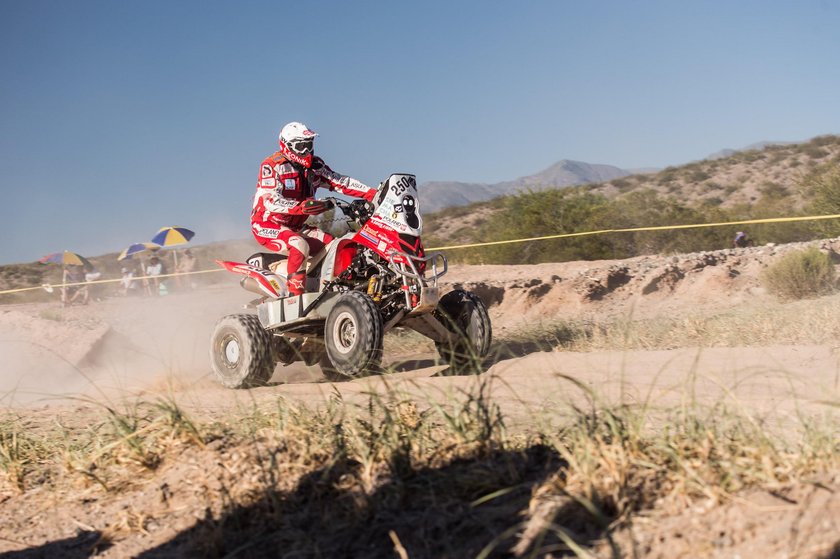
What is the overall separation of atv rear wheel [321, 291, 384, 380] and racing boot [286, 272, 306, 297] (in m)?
0.65

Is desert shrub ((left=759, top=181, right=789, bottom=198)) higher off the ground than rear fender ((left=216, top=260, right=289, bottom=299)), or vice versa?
desert shrub ((left=759, top=181, right=789, bottom=198))

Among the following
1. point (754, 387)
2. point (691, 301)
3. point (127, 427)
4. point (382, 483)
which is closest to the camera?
point (382, 483)

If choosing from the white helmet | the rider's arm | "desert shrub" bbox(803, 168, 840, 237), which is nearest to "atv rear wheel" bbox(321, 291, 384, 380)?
the rider's arm

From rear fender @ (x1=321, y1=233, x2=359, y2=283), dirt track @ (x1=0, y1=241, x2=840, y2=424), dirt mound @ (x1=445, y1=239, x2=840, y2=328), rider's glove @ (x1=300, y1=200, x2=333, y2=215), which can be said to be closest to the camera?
dirt track @ (x1=0, y1=241, x2=840, y2=424)

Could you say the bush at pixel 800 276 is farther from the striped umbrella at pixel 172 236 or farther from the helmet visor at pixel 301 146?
the striped umbrella at pixel 172 236

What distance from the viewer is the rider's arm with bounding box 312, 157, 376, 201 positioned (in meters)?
8.39

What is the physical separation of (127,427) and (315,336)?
12.2 feet

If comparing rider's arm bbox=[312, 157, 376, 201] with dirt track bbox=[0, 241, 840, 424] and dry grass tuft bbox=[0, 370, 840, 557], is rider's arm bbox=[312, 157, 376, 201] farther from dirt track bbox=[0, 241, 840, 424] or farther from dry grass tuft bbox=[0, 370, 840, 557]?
dry grass tuft bbox=[0, 370, 840, 557]

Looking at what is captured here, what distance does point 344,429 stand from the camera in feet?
14.0

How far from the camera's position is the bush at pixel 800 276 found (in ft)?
40.0

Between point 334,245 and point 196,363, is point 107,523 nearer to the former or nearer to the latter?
point 334,245

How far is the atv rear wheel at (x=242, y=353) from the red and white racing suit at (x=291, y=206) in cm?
53

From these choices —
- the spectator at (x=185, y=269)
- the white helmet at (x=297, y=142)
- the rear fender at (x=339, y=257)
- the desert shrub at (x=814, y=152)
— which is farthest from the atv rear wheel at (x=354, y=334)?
the desert shrub at (x=814, y=152)

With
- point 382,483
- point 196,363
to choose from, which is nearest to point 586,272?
point 196,363
